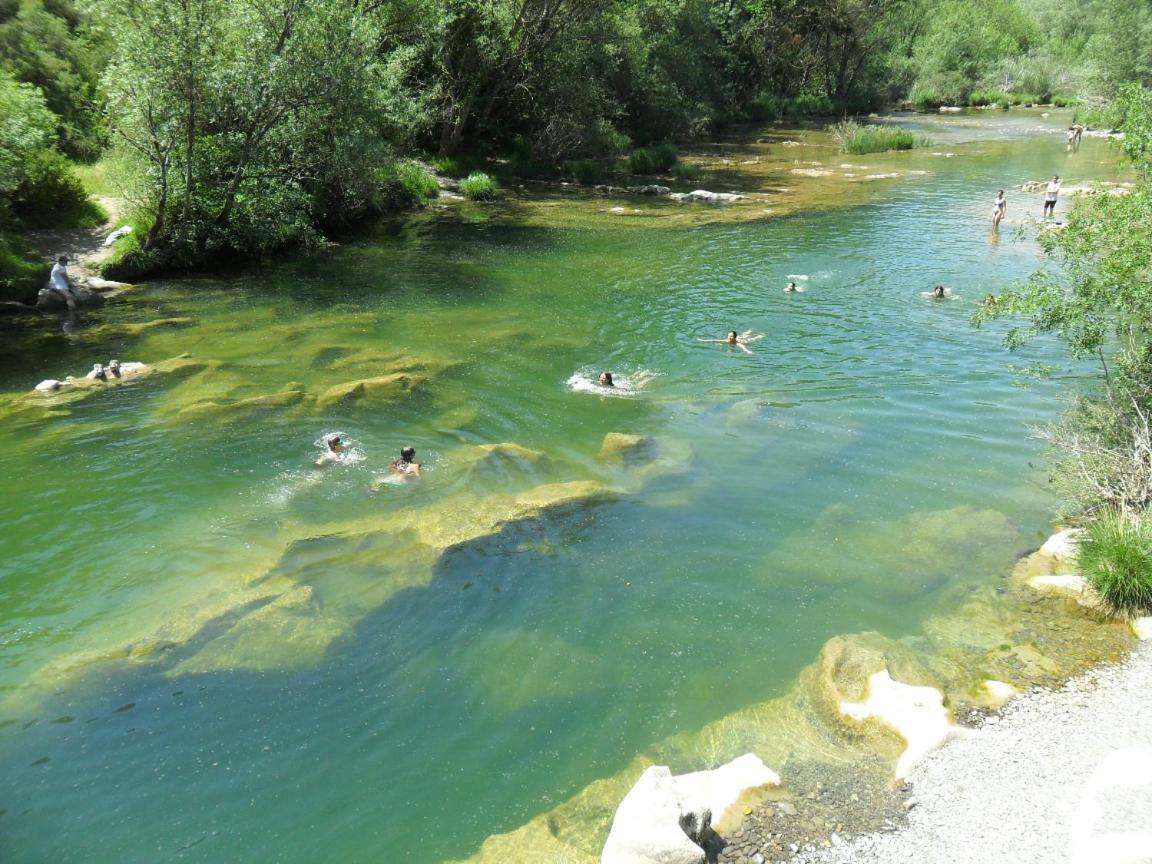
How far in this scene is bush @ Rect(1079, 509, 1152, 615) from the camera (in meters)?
12.3

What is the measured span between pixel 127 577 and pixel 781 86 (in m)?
103

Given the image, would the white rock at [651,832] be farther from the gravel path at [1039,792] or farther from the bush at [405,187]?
the bush at [405,187]

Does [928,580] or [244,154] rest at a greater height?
[244,154]

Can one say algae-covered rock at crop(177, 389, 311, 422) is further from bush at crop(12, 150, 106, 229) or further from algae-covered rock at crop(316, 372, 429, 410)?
bush at crop(12, 150, 106, 229)

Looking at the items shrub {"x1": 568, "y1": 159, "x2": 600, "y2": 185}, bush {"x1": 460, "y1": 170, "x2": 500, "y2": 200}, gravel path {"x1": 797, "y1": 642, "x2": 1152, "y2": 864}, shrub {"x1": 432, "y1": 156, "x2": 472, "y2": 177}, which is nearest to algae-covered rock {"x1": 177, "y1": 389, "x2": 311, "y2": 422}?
gravel path {"x1": 797, "y1": 642, "x2": 1152, "y2": 864}

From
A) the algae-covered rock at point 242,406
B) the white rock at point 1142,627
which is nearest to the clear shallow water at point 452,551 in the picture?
the algae-covered rock at point 242,406

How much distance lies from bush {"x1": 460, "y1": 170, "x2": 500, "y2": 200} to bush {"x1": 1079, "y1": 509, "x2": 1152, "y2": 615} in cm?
4066

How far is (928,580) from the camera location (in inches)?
546

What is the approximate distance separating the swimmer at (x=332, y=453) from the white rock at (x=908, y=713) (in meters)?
12.1

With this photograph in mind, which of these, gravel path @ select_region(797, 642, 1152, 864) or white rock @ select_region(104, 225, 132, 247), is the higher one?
white rock @ select_region(104, 225, 132, 247)

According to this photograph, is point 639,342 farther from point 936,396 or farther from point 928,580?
point 928,580

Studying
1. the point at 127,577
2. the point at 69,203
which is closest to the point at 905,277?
the point at 127,577

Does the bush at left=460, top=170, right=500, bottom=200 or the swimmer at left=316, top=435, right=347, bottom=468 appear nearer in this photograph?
the swimmer at left=316, top=435, right=347, bottom=468

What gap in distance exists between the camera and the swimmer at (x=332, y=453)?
58.2 ft
